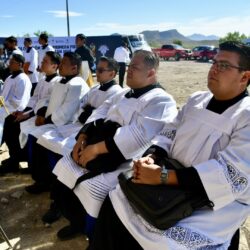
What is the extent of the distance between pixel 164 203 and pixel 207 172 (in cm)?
35

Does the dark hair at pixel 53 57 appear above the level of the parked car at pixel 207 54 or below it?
above

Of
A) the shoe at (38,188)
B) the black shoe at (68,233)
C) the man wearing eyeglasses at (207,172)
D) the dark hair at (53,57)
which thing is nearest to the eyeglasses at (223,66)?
the man wearing eyeglasses at (207,172)

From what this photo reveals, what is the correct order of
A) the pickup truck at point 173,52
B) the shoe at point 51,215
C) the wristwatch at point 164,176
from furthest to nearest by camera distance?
the pickup truck at point 173,52 < the shoe at point 51,215 < the wristwatch at point 164,176

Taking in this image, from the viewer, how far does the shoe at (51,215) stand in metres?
3.70

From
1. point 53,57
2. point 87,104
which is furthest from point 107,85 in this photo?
point 53,57

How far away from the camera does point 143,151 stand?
327 centimetres

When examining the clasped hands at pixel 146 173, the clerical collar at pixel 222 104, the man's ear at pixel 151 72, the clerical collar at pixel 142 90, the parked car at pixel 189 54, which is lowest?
the parked car at pixel 189 54

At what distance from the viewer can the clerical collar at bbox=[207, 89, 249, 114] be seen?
2526mm

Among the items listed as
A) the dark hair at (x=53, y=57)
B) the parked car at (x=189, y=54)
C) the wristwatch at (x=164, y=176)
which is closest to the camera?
the wristwatch at (x=164, y=176)

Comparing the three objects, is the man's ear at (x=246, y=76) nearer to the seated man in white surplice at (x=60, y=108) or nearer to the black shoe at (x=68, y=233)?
the black shoe at (x=68, y=233)

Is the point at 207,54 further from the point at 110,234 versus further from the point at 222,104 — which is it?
the point at 110,234

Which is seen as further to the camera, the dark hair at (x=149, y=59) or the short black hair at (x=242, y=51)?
the dark hair at (x=149, y=59)

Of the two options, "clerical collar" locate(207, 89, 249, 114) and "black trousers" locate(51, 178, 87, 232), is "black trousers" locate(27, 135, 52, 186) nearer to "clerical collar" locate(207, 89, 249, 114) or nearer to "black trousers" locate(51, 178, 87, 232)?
"black trousers" locate(51, 178, 87, 232)

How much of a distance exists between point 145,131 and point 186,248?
123 cm
